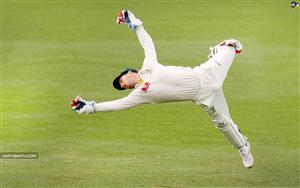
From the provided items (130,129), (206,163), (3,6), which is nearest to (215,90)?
(206,163)

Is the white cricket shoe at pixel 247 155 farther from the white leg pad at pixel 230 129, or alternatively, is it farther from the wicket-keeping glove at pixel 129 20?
the wicket-keeping glove at pixel 129 20

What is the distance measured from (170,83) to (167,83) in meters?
0.05

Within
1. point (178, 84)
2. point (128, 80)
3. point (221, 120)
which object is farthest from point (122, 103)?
point (221, 120)

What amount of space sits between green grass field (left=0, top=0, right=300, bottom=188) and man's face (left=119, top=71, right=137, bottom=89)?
2935 mm

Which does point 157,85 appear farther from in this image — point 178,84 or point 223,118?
point 223,118

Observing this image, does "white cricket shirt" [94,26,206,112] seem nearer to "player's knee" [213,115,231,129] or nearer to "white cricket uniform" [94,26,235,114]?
"white cricket uniform" [94,26,235,114]

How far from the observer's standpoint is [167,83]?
15.5 metres

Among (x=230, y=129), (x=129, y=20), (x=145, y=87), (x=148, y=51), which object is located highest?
(x=129, y=20)

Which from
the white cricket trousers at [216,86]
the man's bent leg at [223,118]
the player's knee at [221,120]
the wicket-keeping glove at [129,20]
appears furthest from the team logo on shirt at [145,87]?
the player's knee at [221,120]

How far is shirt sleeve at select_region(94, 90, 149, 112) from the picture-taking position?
49.8 feet

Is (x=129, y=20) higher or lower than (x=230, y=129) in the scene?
higher

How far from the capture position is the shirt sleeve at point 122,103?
49.8 ft

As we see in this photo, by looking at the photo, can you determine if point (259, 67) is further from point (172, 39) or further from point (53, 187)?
point (53, 187)

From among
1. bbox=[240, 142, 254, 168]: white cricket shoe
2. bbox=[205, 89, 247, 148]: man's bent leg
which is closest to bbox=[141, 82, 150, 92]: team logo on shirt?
bbox=[205, 89, 247, 148]: man's bent leg
